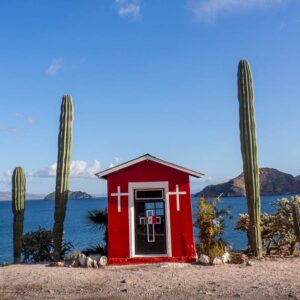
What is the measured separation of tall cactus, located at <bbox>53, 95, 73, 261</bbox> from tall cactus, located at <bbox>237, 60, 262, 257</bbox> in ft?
20.3

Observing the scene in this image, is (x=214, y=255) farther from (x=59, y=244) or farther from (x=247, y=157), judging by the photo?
(x=59, y=244)

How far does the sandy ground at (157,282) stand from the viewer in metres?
9.82

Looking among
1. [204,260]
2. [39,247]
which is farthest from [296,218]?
[39,247]

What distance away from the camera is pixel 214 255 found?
1361 cm

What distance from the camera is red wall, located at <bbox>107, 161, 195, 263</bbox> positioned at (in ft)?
45.5

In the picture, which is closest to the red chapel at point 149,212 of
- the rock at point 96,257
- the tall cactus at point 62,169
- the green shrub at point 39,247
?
the rock at point 96,257

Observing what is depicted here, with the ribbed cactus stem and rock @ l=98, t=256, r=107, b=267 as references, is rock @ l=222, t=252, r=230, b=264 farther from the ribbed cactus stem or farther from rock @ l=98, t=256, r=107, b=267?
rock @ l=98, t=256, r=107, b=267

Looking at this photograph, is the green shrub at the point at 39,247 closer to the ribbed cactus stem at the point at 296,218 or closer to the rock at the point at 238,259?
the rock at the point at 238,259

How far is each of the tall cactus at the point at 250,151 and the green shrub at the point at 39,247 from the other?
6696mm

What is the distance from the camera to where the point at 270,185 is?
14588cm

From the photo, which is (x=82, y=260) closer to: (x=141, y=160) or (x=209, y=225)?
(x=141, y=160)

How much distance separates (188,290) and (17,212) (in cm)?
829

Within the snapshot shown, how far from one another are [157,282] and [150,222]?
337 cm

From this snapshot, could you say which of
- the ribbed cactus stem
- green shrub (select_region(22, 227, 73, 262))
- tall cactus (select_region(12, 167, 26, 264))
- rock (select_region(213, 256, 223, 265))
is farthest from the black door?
tall cactus (select_region(12, 167, 26, 264))
